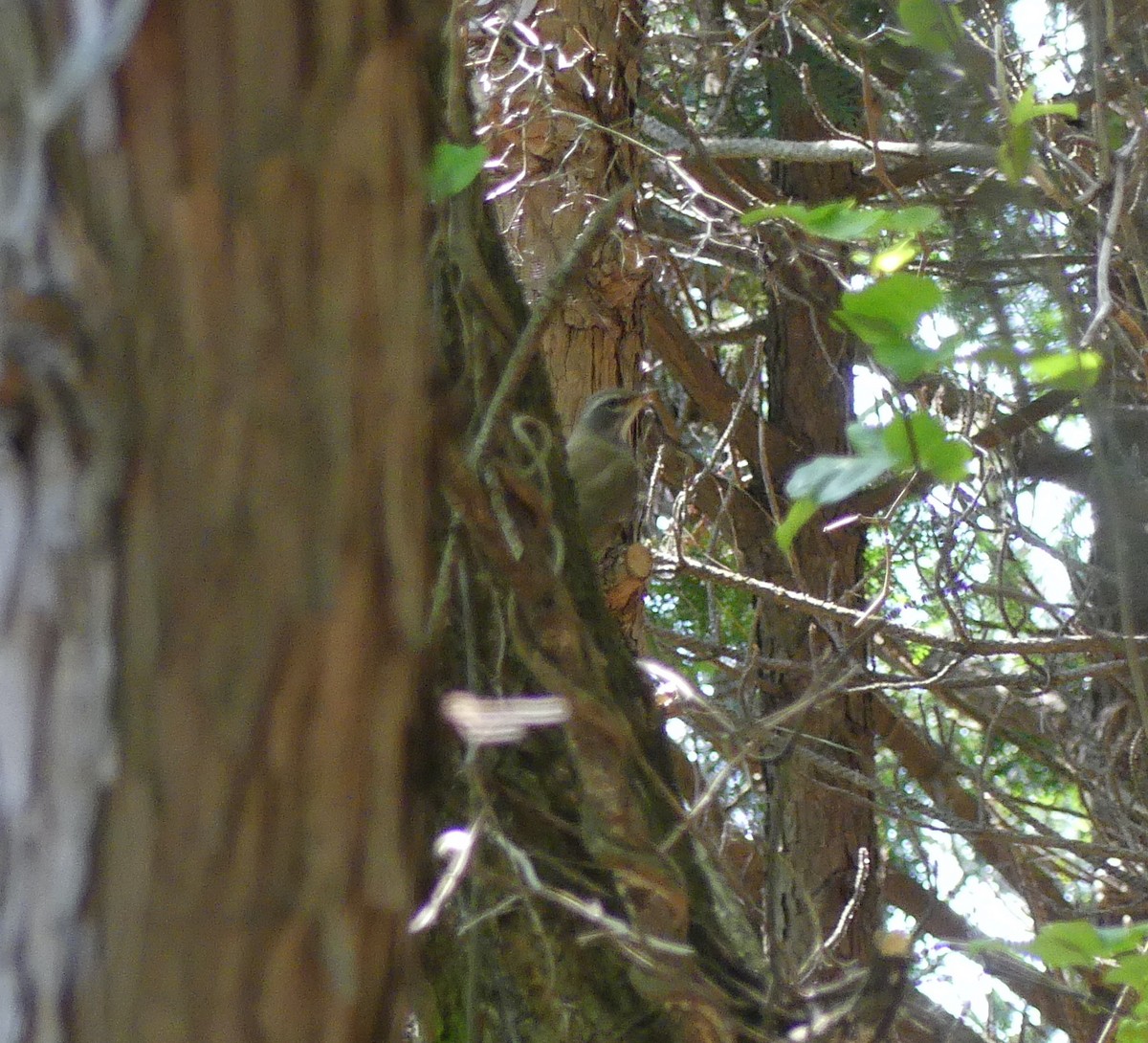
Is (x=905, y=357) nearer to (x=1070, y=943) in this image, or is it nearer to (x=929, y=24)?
(x=929, y=24)

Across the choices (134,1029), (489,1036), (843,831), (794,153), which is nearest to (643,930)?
(489,1036)

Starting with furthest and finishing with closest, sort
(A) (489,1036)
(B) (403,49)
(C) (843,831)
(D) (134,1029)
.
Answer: (C) (843,831)
(A) (489,1036)
(B) (403,49)
(D) (134,1029)

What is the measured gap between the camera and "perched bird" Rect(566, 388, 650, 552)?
4438 mm

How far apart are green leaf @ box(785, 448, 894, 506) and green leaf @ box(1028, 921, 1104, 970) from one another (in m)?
0.64

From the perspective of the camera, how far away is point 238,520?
2.95ft

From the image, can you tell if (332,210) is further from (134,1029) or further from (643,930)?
(643,930)

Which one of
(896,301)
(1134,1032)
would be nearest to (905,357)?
(896,301)

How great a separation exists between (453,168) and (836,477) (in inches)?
20.5

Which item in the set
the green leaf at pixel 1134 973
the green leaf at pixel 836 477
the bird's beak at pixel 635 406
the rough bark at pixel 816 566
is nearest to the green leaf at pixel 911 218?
the green leaf at pixel 836 477

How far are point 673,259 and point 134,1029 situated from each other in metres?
5.00

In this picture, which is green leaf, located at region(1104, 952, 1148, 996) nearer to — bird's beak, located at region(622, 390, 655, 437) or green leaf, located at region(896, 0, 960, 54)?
green leaf, located at region(896, 0, 960, 54)

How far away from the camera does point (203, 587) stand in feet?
2.92

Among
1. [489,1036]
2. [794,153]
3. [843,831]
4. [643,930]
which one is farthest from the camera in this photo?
[843,831]

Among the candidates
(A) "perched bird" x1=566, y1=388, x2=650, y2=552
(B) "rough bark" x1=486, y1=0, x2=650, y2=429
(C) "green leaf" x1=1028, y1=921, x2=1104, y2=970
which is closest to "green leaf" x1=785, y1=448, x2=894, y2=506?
(C) "green leaf" x1=1028, y1=921, x2=1104, y2=970
